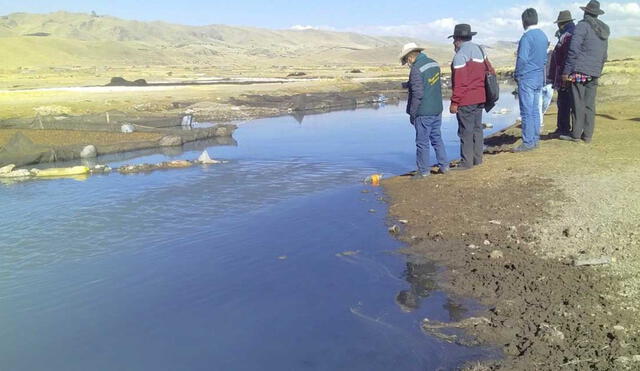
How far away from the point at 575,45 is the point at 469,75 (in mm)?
2351

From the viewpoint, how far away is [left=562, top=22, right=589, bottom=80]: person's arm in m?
9.44

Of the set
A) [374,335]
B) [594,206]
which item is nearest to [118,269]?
[374,335]

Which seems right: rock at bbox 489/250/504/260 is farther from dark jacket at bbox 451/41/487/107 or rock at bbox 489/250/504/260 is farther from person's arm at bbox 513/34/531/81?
person's arm at bbox 513/34/531/81

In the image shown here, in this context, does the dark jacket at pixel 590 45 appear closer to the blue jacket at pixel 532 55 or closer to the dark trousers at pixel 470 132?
the blue jacket at pixel 532 55

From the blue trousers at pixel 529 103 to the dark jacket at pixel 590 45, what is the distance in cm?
76

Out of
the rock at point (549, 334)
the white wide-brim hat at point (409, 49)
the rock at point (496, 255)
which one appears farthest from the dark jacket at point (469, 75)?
the rock at point (549, 334)

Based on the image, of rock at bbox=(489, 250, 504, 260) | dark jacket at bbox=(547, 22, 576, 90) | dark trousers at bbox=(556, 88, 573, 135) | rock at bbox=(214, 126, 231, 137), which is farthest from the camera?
rock at bbox=(214, 126, 231, 137)

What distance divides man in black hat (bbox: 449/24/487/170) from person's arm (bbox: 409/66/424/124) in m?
0.56

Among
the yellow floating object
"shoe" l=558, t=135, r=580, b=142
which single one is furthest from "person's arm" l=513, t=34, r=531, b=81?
the yellow floating object

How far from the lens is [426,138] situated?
8836mm

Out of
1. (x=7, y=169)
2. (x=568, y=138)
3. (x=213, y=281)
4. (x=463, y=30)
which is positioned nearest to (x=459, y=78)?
(x=463, y=30)

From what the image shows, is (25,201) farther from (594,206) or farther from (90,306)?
(594,206)

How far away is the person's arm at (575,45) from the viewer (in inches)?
372

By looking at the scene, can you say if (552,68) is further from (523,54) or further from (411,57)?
(411,57)
